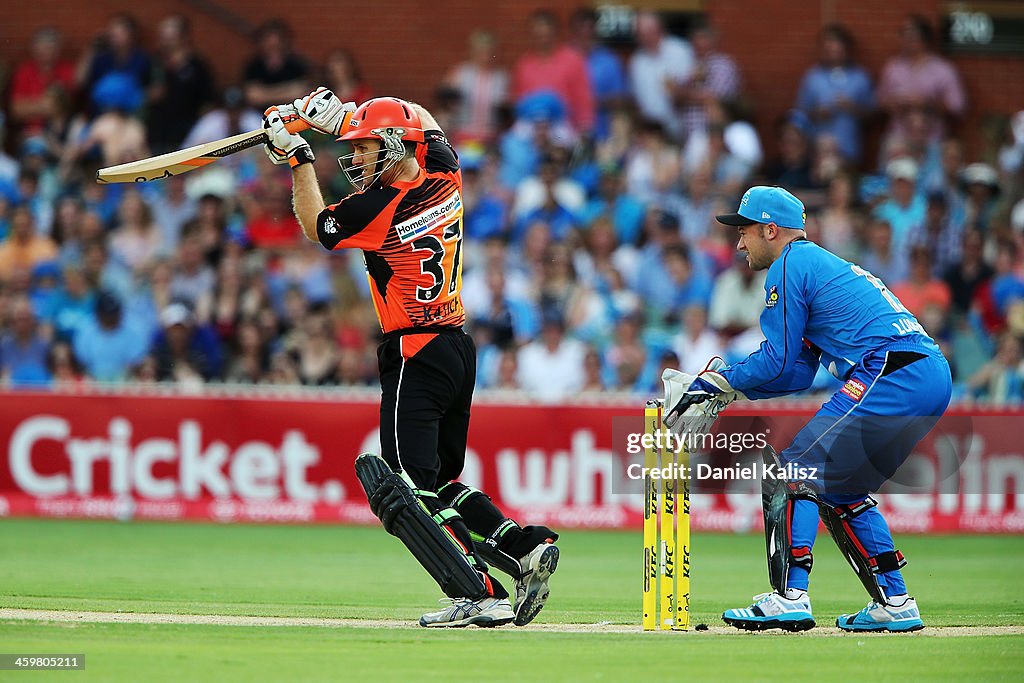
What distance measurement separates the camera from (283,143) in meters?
7.62

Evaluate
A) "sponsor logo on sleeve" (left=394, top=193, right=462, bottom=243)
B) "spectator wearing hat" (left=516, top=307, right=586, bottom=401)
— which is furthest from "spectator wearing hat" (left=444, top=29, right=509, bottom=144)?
"sponsor logo on sleeve" (left=394, top=193, right=462, bottom=243)

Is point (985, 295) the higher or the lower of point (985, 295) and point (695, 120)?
the lower

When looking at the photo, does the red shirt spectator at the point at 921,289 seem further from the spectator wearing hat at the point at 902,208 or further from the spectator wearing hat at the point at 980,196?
the spectator wearing hat at the point at 980,196

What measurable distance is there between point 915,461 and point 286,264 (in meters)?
6.62

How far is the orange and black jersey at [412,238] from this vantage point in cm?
757

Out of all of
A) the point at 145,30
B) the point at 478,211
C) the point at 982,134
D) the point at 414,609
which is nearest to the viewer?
the point at 414,609

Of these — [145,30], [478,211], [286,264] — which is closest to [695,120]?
[478,211]

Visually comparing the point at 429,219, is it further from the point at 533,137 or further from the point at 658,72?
the point at 658,72

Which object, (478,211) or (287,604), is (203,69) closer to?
(478,211)

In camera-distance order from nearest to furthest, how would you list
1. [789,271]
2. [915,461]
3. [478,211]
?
[789,271], [915,461], [478,211]

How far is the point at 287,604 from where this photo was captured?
28.2 ft

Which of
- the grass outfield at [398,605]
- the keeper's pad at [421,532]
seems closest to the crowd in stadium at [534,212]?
the grass outfield at [398,605]

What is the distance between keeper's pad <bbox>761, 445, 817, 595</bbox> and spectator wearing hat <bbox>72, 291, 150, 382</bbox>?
8.87 meters

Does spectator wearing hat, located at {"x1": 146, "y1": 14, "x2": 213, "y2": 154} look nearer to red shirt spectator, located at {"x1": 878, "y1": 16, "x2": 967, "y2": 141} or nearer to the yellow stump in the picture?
red shirt spectator, located at {"x1": 878, "y1": 16, "x2": 967, "y2": 141}
